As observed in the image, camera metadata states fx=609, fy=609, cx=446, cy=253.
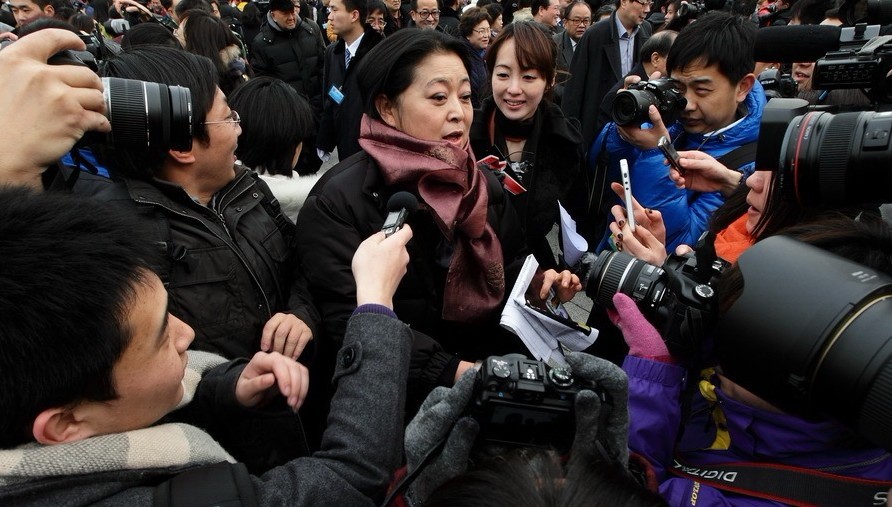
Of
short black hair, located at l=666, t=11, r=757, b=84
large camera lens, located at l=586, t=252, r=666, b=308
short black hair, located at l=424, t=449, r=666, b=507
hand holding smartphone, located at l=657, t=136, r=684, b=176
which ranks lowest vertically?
large camera lens, located at l=586, t=252, r=666, b=308

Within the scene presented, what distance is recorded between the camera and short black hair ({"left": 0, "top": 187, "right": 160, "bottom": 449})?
2.78 feet

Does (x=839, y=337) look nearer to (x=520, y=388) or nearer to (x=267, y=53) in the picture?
(x=520, y=388)

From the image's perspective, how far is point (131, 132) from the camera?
1328mm

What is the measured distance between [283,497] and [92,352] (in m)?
0.38

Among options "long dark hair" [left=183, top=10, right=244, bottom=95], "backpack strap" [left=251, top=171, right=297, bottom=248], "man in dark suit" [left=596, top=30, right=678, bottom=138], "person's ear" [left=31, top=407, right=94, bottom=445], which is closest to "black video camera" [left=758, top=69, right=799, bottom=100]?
"man in dark suit" [left=596, top=30, right=678, bottom=138]

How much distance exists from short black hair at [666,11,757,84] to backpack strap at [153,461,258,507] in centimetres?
234

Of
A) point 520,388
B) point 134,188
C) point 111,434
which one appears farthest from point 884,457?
point 134,188

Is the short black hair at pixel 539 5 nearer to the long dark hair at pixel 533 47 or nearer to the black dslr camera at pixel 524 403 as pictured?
the long dark hair at pixel 533 47

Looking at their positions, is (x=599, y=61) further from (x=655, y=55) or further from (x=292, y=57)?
(x=292, y=57)

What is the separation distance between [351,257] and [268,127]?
87 cm

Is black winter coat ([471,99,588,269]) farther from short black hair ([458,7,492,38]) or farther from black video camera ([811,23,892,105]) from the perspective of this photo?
short black hair ([458,7,492,38])

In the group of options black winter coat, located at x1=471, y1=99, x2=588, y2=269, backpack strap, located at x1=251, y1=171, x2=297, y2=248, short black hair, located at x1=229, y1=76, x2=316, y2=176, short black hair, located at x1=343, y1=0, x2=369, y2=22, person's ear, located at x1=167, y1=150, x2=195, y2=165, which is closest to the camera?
person's ear, located at x1=167, y1=150, x2=195, y2=165

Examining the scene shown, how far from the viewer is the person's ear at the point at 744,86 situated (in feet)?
8.21

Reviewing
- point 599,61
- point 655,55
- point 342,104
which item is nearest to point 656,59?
point 655,55
